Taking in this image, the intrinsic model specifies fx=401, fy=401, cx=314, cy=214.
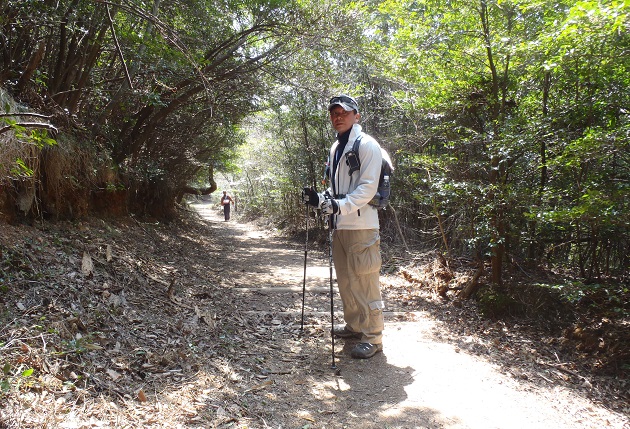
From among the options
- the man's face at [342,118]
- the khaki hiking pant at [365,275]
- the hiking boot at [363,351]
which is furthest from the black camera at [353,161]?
the hiking boot at [363,351]

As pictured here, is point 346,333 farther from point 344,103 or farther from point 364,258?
point 344,103

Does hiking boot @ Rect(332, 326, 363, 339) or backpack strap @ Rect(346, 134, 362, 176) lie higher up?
backpack strap @ Rect(346, 134, 362, 176)

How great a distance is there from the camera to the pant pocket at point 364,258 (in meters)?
3.79

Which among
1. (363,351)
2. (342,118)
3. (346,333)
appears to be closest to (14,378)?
(363,351)

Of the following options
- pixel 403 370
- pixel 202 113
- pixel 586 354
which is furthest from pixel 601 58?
pixel 202 113

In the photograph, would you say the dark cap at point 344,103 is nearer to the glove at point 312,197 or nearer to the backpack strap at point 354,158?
the backpack strap at point 354,158

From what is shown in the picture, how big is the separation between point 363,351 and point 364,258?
0.89m

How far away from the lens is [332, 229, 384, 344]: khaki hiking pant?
380 centimetres

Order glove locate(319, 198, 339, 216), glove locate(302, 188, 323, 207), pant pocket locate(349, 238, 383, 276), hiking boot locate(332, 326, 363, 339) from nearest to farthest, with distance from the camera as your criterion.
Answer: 1. glove locate(319, 198, 339, 216)
2. glove locate(302, 188, 323, 207)
3. pant pocket locate(349, 238, 383, 276)
4. hiking boot locate(332, 326, 363, 339)

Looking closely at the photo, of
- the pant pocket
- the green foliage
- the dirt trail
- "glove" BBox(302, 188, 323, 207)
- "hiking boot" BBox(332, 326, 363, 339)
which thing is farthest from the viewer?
"hiking boot" BBox(332, 326, 363, 339)

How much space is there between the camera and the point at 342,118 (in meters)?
3.89

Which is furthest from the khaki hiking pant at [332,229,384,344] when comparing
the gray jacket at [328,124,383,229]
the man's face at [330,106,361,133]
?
the man's face at [330,106,361,133]

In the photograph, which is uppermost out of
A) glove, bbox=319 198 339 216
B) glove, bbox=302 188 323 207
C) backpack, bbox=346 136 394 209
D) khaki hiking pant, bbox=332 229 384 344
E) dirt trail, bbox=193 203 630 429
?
backpack, bbox=346 136 394 209

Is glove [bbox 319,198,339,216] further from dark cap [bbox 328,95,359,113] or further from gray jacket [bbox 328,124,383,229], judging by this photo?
dark cap [bbox 328,95,359,113]
